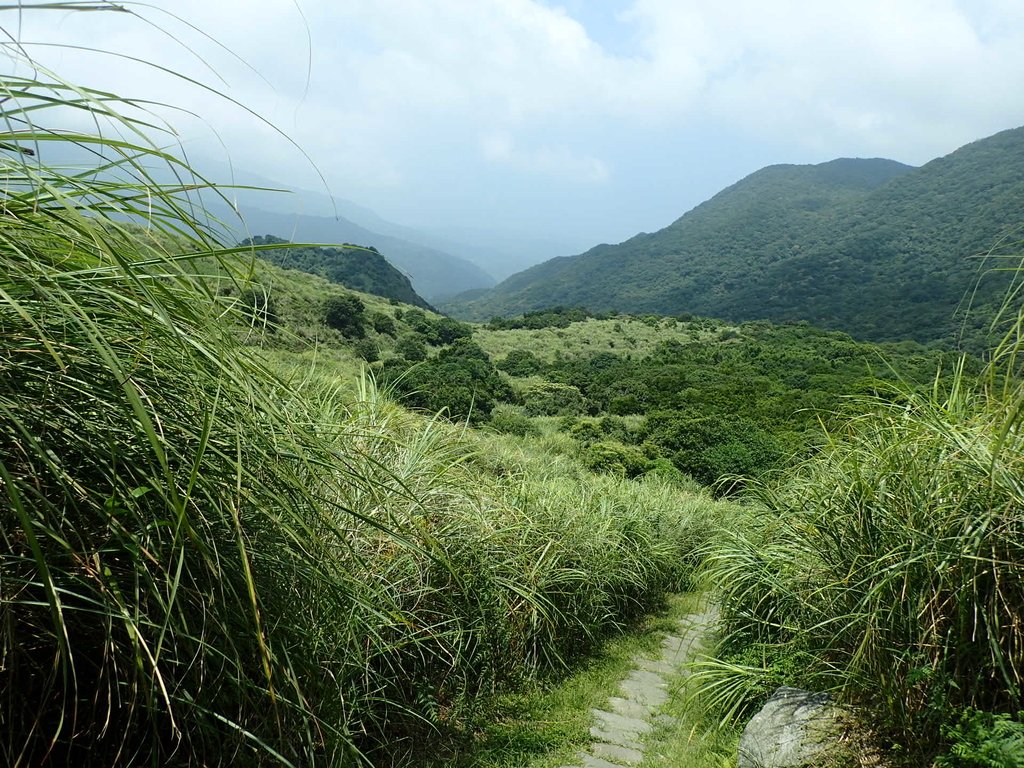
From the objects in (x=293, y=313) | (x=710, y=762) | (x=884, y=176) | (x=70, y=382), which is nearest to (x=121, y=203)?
(x=70, y=382)

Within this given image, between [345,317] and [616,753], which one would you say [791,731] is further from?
[345,317]

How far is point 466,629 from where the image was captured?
3.45 m

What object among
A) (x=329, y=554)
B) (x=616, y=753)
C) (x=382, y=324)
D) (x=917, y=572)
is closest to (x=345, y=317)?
(x=382, y=324)

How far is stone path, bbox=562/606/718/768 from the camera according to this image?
332 centimetres


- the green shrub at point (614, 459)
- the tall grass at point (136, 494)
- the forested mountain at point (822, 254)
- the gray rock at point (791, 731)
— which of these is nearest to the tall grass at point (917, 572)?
the gray rock at point (791, 731)

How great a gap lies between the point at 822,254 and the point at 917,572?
333 ft

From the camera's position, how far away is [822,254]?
9338 centimetres

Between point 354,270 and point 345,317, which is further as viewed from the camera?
point 354,270

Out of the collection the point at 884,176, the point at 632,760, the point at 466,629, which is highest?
the point at 884,176

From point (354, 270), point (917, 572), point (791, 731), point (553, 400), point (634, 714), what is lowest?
point (553, 400)

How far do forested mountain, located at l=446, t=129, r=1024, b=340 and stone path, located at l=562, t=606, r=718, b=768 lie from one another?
43.6m

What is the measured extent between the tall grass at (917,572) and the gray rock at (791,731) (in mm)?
126

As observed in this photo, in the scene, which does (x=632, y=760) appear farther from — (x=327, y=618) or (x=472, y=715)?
(x=327, y=618)

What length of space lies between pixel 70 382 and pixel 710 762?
3.11 metres
